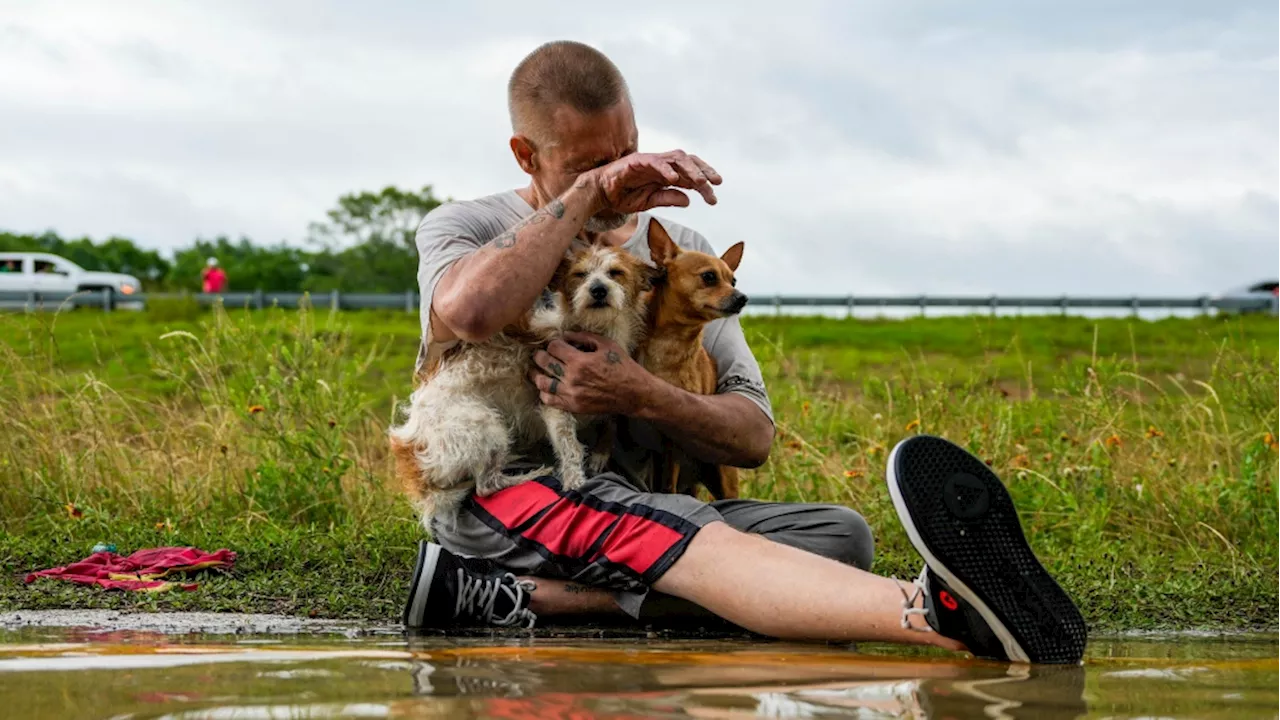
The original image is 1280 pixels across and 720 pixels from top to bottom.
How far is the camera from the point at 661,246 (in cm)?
489

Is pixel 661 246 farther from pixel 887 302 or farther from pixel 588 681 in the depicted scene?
pixel 887 302

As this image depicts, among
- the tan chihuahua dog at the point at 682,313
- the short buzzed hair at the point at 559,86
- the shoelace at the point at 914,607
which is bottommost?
the shoelace at the point at 914,607

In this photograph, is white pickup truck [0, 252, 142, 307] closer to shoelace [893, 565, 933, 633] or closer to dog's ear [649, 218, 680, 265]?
dog's ear [649, 218, 680, 265]

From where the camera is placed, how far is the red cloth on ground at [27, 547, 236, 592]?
5.46 meters

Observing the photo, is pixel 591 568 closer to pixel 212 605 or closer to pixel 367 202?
pixel 212 605

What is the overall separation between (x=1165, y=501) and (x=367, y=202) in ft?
133

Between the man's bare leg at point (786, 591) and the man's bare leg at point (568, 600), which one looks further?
the man's bare leg at point (568, 600)

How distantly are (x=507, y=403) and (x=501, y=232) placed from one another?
63 cm

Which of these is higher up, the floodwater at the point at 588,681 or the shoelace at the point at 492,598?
the floodwater at the point at 588,681

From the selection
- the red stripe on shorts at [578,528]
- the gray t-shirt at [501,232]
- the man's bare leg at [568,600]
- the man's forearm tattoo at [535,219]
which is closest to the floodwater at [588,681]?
the red stripe on shorts at [578,528]

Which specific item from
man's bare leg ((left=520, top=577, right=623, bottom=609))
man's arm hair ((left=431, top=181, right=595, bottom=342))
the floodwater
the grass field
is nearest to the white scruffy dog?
man's arm hair ((left=431, top=181, right=595, bottom=342))

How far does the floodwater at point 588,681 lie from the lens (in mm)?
2762

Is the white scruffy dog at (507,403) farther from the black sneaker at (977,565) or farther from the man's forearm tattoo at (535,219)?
the black sneaker at (977,565)

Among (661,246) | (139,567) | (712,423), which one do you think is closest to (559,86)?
(661,246)
